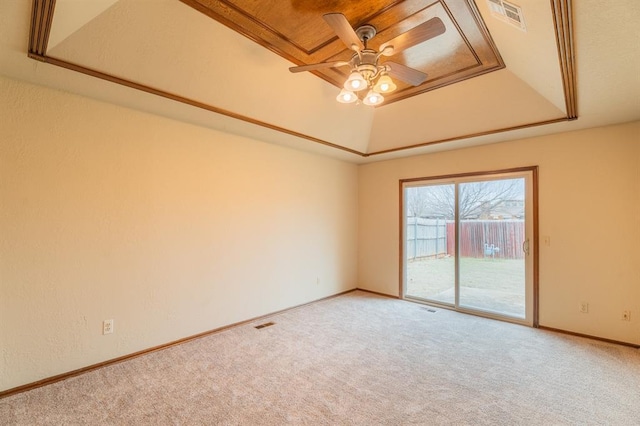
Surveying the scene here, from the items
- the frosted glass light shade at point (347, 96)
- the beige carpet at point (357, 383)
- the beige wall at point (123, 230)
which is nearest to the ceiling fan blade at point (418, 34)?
the frosted glass light shade at point (347, 96)

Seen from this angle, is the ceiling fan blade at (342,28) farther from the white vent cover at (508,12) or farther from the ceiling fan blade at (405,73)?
the white vent cover at (508,12)

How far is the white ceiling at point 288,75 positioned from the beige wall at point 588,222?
26cm

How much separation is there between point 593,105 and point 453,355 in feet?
9.27

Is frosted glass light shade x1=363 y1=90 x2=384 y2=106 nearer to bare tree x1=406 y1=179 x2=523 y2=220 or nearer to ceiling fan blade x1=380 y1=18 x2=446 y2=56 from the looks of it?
ceiling fan blade x1=380 y1=18 x2=446 y2=56

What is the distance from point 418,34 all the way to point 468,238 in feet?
10.8

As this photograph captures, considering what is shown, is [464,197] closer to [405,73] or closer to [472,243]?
[472,243]

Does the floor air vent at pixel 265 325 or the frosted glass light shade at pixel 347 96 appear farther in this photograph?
the floor air vent at pixel 265 325

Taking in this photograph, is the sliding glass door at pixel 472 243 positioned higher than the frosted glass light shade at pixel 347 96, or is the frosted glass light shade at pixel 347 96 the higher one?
the frosted glass light shade at pixel 347 96

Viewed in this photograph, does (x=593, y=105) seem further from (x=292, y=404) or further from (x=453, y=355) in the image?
(x=292, y=404)

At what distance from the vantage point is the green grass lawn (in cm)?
399

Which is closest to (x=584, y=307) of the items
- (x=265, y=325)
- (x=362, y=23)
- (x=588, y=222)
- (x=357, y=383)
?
(x=588, y=222)

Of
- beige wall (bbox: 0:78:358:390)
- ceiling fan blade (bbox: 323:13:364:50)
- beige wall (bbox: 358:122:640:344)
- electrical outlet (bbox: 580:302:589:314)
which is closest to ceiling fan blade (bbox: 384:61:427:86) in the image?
ceiling fan blade (bbox: 323:13:364:50)

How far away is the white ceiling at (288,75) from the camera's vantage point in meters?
1.91

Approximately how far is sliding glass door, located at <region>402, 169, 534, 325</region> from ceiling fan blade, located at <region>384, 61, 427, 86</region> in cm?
246
